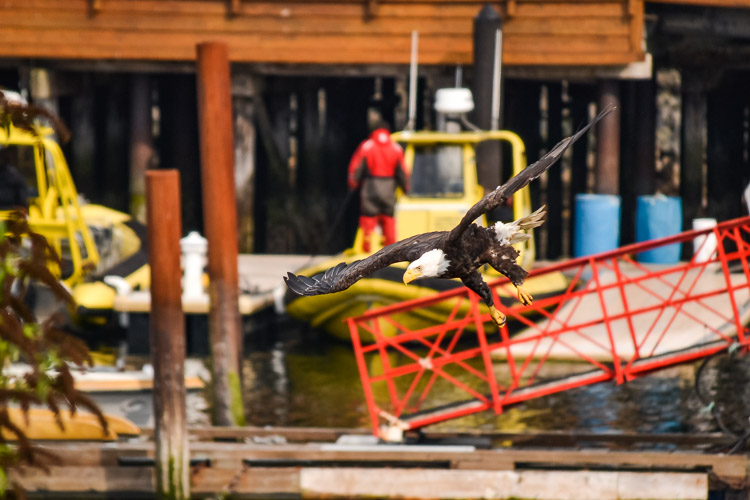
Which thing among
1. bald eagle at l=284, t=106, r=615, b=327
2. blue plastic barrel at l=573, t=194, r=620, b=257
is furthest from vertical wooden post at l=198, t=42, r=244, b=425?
blue plastic barrel at l=573, t=194, r=620, b=257

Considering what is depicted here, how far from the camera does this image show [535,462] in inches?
373

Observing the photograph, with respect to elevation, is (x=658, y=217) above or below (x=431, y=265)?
below

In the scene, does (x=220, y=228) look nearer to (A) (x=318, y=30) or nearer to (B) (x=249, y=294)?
(B) (x=249, y=294)

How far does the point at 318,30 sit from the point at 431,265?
11013 millimetres

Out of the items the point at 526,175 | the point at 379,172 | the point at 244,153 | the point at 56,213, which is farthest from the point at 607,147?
the point at 526,175

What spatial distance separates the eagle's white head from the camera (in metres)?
6.18

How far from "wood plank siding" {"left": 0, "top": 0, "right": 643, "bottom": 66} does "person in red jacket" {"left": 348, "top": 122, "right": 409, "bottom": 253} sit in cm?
253

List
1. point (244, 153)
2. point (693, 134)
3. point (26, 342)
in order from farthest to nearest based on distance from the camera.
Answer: point (693, 134)
point (244, 153)
point (26, 342)

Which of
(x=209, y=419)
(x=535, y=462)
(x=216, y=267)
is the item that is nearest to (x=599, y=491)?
(x=535, y=462)

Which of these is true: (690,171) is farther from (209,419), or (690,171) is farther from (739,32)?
(209,419)

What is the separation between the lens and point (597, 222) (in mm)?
16469

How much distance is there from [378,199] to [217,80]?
12.2 ft

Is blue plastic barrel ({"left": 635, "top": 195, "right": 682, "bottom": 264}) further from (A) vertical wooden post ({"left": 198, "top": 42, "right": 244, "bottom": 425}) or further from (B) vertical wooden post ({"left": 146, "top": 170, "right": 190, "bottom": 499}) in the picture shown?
(B) vertical wooden post ({"left": 146, "top": 170, "right": 190, "bottom": 499})

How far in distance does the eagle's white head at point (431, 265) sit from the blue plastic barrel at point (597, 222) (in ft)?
34.4
